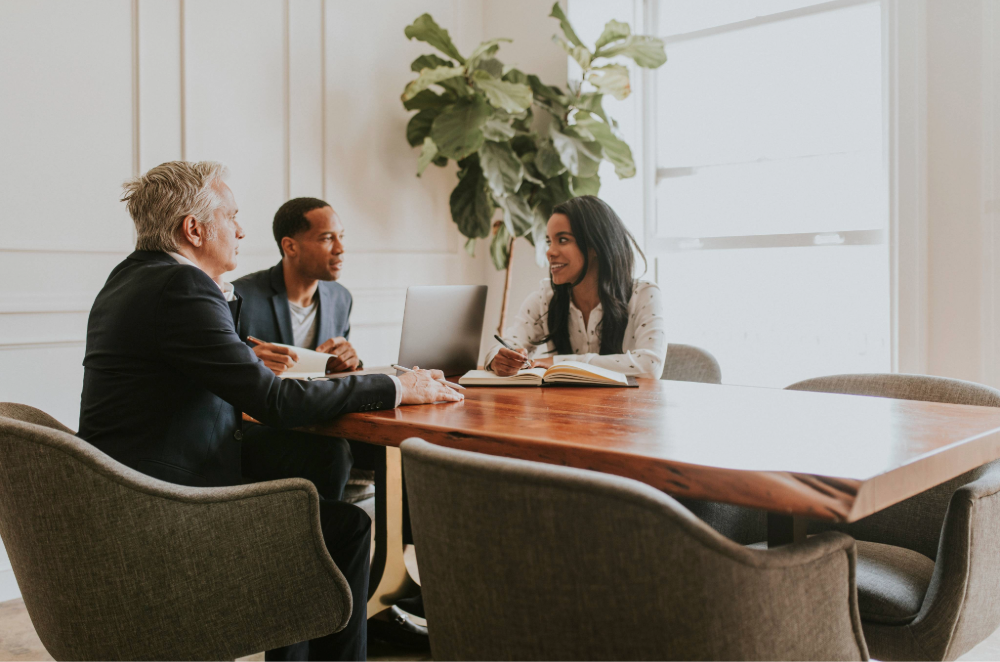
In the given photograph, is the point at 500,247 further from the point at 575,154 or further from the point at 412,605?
the point at 412,605

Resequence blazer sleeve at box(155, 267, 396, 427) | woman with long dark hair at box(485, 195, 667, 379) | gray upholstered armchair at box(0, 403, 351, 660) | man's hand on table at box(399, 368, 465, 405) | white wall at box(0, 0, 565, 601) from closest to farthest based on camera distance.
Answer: gray upholstered armchair at box(0, 403, 351, 660) < blazer sleeve at box(155, 267, 396, 427) < man's hand on table at box(399, 368, 465, 405) < woman with long dark hair at box(485, 195, 667, 379) < white wall at box(0, 0, 565, 601)

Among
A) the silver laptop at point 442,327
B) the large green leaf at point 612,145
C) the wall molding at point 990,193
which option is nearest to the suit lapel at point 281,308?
the silver laptop at point 442,327

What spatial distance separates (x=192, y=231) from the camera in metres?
1.75

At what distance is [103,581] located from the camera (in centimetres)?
127

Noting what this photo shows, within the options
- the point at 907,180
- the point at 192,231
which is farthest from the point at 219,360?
the point at 907,180

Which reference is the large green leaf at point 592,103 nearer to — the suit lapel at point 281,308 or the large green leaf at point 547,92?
the large green leaf at point 547,92

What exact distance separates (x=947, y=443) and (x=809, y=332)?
2900mm

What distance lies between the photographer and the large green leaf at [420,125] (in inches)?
154

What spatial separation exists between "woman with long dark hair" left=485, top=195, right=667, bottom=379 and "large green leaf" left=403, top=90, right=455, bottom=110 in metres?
1.36

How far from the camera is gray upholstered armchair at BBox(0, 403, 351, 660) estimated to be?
1240 millimetres

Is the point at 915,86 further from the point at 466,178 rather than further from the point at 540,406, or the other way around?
the point at 540,406

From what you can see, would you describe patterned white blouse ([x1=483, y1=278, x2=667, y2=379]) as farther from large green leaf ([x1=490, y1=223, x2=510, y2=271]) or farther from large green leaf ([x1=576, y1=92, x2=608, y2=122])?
large green leaf ([x1=576, y1=92, x2=608, y2=122])

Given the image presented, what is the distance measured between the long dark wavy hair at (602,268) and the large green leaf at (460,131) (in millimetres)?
952

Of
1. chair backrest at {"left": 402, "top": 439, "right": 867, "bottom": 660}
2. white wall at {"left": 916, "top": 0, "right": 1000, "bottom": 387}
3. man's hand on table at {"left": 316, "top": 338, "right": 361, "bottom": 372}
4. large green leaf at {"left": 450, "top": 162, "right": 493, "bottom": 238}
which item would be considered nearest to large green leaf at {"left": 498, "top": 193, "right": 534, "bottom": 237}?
large green leaf at {"left": 450, "top": 162, "right": 493, "bottom": 238}
